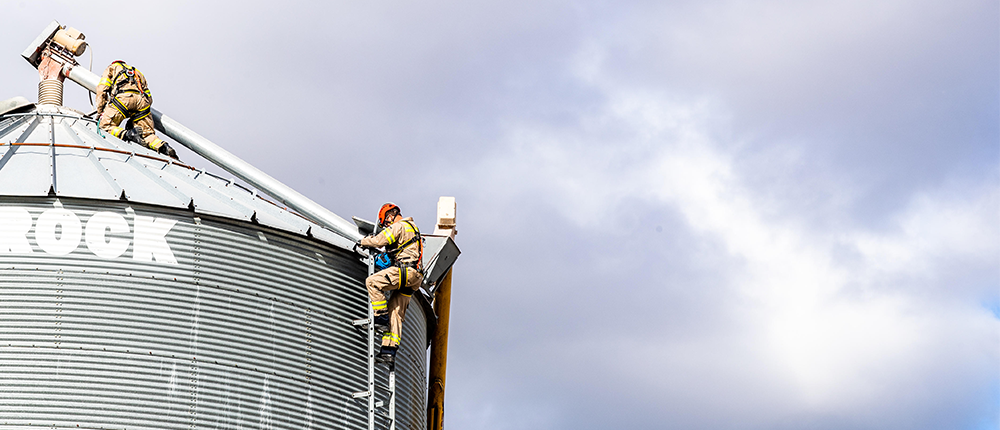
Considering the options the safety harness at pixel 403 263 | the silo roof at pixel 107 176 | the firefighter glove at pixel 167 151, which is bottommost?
the safety harness at pixel 403 263

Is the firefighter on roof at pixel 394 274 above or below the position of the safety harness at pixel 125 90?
below

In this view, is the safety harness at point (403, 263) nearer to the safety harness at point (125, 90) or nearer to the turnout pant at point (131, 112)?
the turnout pant at point (131, 112)

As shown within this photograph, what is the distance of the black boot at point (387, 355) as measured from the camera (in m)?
14.1

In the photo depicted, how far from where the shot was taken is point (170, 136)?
17.9 metres

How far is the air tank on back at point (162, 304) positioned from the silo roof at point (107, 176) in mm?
35

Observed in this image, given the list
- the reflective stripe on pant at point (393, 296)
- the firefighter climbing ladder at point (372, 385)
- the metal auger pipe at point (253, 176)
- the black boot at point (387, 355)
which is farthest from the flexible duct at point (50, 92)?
the black boot at point (387, 355)

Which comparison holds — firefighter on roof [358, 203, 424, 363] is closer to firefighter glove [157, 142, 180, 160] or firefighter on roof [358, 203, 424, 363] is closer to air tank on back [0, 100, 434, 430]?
air tank on back [0, 100, 434, 430]

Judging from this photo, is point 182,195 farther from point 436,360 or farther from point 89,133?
point 436,360

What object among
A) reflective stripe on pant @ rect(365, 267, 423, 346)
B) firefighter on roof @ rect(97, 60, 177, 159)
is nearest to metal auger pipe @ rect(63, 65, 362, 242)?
firefighter on roof @ rect(97, 60, 177, 159)

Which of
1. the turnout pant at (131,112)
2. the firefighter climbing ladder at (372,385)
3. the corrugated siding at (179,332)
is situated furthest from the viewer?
the turnout pant at (131,112)

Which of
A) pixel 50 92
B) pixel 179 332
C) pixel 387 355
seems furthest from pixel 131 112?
pixel 387 355

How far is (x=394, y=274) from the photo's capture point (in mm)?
14008

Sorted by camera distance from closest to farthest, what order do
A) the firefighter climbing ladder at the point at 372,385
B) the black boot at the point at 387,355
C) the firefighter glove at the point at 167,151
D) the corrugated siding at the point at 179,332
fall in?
1. the corrugated siding at the point at 179,332
2. the firefighter climbing ladder at the point at 372,385
3. the black boot at the point at 387,355
4. the firefighter glove at the point at 167,151

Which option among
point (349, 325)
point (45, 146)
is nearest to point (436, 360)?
point (349, 325)
